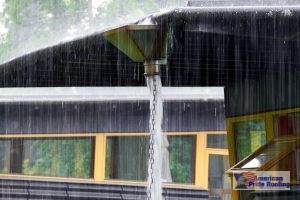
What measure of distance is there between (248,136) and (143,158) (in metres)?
3.48

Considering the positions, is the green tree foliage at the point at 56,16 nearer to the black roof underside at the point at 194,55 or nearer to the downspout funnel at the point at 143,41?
the black roof underside at the point at 194,55

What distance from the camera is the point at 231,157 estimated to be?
6.25 m

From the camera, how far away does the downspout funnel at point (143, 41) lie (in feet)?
13.8

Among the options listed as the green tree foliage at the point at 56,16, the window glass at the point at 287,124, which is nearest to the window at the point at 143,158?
the green tree foliage at the point at 56,16

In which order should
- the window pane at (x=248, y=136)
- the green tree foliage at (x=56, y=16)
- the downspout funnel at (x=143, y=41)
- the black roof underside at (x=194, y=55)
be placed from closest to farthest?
the black roof underside at (x=194, y=55)
the downspout funnel at (x=143, y=41)
the window pane at (x=248, y=136)
the green tree foliage at (x=56, y=16)

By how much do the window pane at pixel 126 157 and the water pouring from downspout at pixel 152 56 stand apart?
14.4 ft

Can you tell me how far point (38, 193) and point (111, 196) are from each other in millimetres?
893

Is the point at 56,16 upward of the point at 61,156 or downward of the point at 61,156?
upward

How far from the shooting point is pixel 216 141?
9.56m

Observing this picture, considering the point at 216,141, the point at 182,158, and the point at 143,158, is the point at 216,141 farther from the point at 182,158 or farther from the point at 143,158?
the point at 143,158

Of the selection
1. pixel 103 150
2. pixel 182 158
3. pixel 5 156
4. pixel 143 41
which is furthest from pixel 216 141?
pixel 143 41

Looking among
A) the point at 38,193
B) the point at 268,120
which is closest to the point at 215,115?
the point at 38,193

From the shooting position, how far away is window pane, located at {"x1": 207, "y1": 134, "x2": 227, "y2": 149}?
949 centimetres

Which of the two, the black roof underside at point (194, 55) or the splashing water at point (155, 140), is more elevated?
the black roof underside at point (194, 55)
